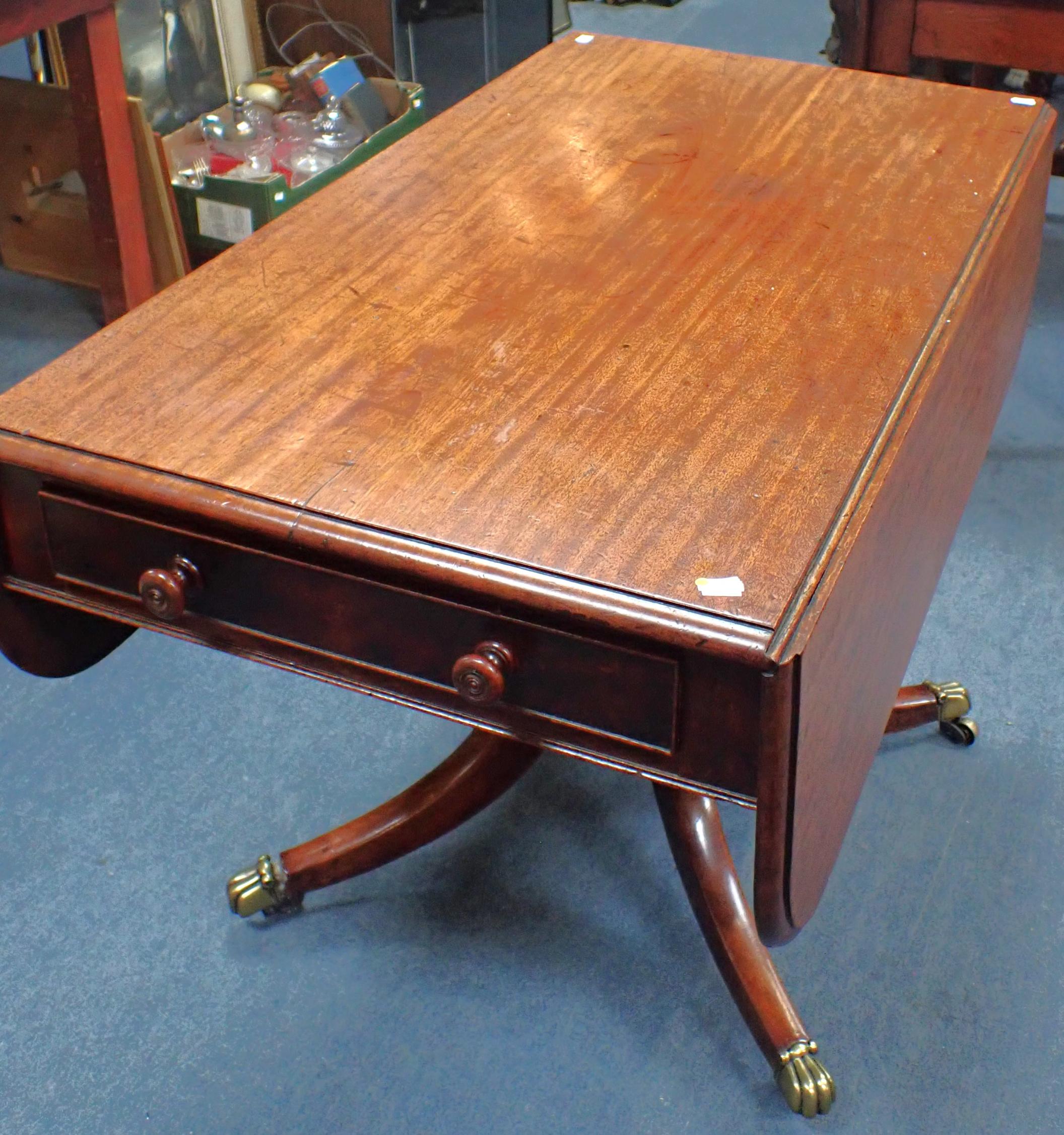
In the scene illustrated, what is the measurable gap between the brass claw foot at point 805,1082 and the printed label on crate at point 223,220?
176 centimetres

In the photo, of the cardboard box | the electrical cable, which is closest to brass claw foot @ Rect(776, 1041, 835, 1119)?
the cardboard box

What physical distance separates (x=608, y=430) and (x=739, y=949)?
0.63 meters

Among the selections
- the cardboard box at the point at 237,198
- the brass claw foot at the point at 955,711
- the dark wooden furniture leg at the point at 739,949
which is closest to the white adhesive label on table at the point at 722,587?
the dark wooden furniture leg at the point at 739,949

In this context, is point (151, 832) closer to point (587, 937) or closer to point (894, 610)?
point (587, 937)

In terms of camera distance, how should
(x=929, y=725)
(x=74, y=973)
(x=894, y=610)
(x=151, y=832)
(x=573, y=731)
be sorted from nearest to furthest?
(x=573, y=731), (x=894, y=610), (x=74, y=973), (x=151, y=832), (x=929, y=725)

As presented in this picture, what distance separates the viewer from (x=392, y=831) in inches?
55.1

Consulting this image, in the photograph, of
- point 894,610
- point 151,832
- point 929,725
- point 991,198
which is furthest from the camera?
point 929,725

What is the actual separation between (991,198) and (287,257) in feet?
2.17

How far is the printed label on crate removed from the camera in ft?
7.95

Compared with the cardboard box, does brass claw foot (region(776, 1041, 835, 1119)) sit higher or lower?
lower

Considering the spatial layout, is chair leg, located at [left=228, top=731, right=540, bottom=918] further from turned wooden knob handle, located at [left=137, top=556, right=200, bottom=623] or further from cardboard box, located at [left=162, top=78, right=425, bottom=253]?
cardboard box, located at [left=162, top=78, right=425, bottom=253]

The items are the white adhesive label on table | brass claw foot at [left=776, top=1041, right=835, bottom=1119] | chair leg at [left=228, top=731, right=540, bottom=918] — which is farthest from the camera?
chair leg at [left=228, top=731, right=540, bottom=918]

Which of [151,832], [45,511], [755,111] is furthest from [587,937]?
[755,111]

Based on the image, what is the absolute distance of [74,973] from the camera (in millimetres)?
1372
